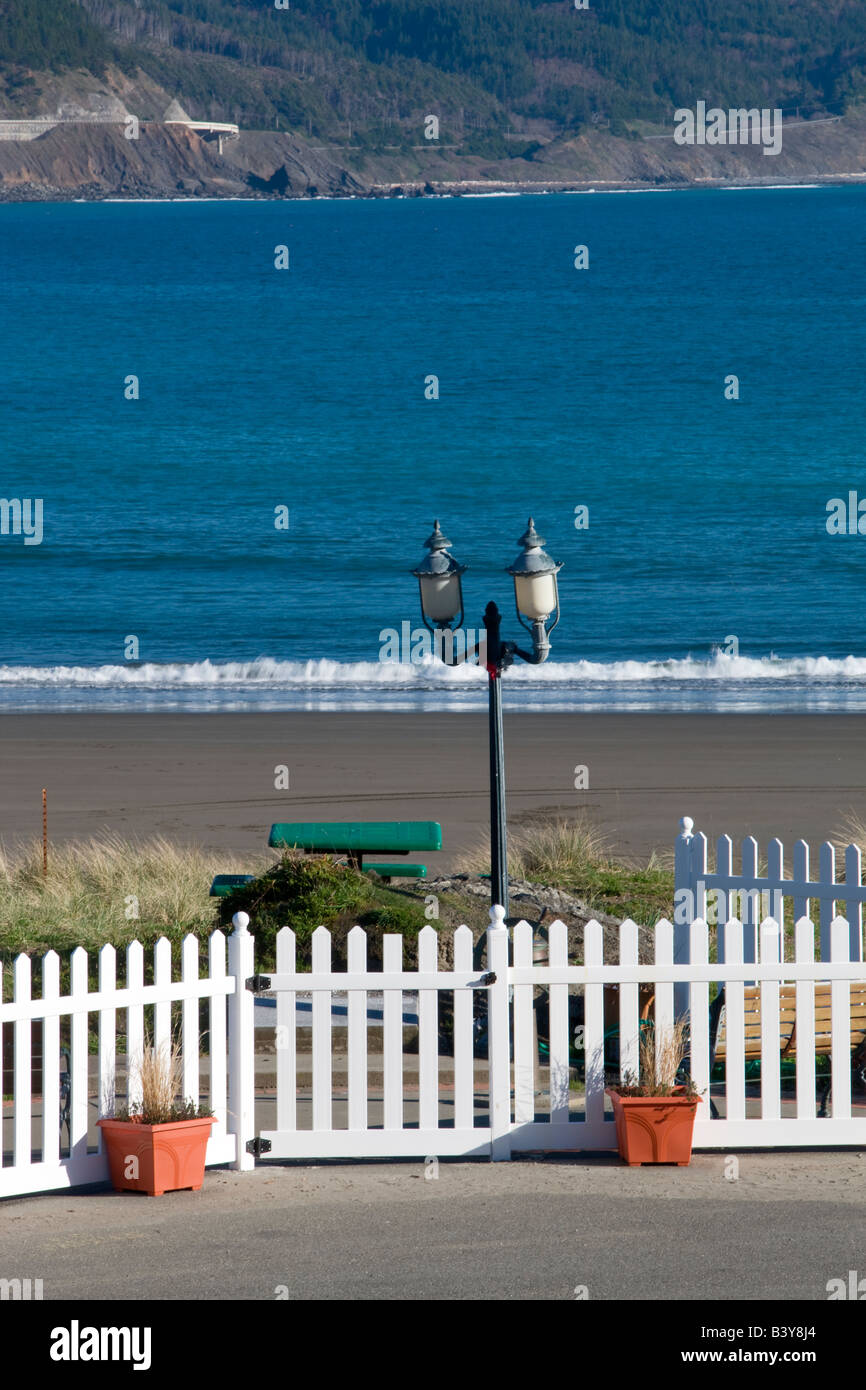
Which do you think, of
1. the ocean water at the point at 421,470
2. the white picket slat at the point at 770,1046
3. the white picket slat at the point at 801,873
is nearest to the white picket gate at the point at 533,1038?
the white picket slat at the point at 770,1046

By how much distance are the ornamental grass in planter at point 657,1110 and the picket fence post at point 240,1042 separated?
151 centimetres

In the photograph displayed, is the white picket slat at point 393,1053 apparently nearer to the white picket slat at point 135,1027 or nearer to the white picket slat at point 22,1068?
the white picket slat at point 135,1027

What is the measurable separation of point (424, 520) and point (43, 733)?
25639 mm

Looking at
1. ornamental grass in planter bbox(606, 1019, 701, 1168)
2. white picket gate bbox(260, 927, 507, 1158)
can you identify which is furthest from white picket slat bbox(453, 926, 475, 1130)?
ornamental grass in planter bbox(606, 1019, 701, 1168)

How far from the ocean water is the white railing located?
18089 mm

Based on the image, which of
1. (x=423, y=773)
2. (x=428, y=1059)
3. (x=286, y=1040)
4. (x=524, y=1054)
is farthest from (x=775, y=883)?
(x=423, y=773)

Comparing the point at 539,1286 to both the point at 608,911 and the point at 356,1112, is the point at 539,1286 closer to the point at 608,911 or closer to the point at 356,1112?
the point at 356,1112

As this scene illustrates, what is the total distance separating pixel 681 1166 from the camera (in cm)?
696

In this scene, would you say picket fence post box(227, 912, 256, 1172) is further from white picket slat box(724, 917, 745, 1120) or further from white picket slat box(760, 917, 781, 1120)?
white picket slat box(760, 917, 781, 1120)

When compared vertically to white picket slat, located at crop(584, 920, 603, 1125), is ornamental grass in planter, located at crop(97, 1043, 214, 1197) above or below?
below

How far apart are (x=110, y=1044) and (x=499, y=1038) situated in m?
1.58

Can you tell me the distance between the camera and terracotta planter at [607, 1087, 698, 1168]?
22.6 feet

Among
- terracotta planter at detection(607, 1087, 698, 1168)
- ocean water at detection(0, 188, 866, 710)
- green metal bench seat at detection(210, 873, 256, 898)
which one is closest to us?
terracotta planter at detection(607, 1087, 698, 1168)

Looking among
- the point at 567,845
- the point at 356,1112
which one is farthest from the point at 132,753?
the point at 356,1112
